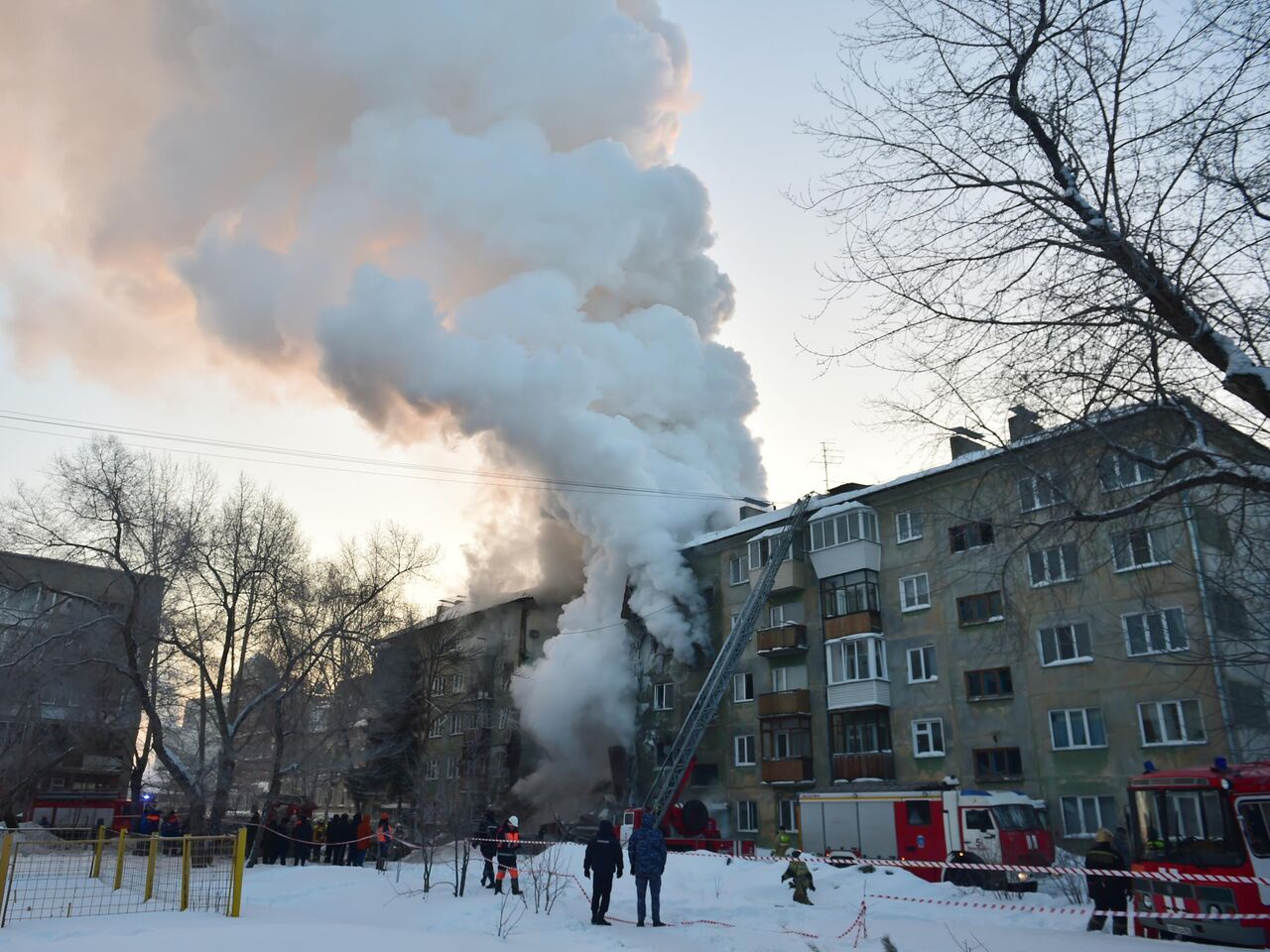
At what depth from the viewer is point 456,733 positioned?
180ft

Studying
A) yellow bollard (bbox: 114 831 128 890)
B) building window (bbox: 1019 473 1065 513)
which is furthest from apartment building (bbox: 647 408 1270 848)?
yellow bollard (bbox: 114 831 128 890)

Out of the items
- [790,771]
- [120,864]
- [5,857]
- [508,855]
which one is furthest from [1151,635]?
[5,857]

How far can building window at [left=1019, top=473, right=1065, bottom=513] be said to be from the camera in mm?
9555

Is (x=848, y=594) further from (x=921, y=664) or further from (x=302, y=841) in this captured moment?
(x=302, y=841)

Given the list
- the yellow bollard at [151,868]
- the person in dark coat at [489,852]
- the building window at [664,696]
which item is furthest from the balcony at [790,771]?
the yellow bollard at [151,868]

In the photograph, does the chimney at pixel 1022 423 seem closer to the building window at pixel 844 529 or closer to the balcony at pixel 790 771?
the building window at pixel 844 529

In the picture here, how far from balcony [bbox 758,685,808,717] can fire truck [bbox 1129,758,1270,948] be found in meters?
21.0

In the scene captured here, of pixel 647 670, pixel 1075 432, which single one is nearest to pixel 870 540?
pixel 647 670

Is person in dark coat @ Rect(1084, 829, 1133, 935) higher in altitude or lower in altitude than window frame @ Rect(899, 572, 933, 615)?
lower

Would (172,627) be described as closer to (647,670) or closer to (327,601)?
(327,601)

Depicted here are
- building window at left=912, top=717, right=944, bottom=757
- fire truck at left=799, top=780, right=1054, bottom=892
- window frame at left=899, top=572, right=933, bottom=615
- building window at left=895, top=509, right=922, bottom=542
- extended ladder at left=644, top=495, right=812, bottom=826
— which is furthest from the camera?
extended ladder at left=644, top=495, right=812, bottom=826

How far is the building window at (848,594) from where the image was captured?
3400 cm

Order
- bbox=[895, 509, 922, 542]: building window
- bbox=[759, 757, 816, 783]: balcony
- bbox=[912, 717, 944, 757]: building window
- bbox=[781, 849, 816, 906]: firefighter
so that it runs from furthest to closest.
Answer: bbox=[759, 757, 816, 783]: balcony < bbox=[895, 509, 922, 542]: building window < bbox=[912, 717, 944, 757]: building window < bbox=[781, 849, 816, 906]: firefighter

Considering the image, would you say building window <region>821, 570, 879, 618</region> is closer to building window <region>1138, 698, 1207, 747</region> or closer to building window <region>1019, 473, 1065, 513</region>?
building window <region>1138, 698, 1207, 747</region>
